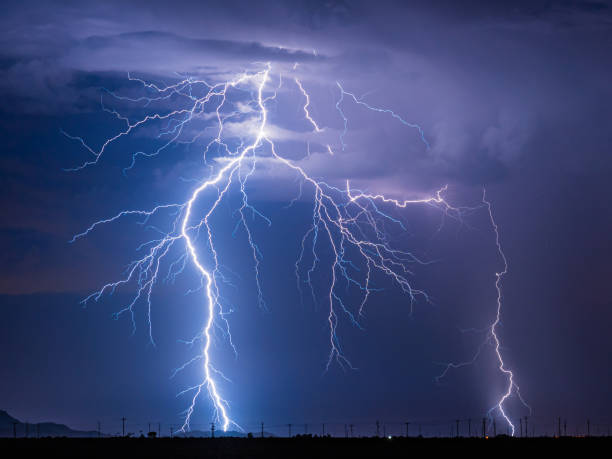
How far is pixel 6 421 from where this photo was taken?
19612 centimetres

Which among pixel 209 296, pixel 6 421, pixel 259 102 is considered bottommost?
pixel 6 421
